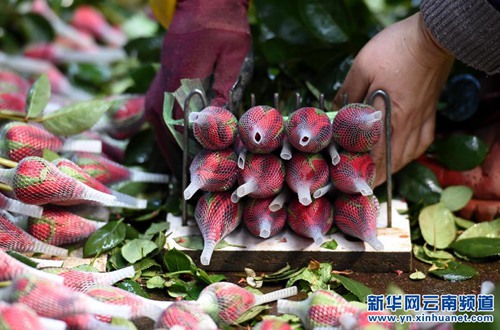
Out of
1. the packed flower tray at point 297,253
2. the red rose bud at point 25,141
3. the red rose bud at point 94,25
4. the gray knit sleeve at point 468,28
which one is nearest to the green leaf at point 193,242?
the packed flower tray at point 297,253

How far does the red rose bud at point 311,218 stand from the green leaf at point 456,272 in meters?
0.22

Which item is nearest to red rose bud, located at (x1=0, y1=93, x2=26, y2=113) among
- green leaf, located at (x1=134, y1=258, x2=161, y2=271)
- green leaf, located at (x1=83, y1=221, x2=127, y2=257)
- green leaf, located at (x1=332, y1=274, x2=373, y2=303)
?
green leaf, located at (x1=83, y1=221, x2=127, y2=257)

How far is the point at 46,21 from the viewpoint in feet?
7.78

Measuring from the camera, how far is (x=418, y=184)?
152cm

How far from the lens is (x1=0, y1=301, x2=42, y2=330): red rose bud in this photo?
938mm

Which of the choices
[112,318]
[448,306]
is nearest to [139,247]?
[112,318]

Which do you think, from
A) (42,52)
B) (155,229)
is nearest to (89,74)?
(42,52)

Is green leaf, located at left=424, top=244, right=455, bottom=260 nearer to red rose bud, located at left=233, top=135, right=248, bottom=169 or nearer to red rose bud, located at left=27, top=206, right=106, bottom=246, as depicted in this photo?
red rose bud, located at left=233, top=135, right=248, bottom=169

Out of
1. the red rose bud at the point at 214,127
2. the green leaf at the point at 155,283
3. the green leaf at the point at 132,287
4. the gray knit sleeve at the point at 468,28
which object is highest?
the gray knit sleeve at the point at 468,28

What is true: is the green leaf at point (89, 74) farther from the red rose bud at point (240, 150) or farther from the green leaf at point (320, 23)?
the red rose bud at point (240, 150)

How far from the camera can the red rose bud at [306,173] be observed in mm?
1274

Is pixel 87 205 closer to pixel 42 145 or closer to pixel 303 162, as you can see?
pixel 42 145

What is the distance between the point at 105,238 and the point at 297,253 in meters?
0.36

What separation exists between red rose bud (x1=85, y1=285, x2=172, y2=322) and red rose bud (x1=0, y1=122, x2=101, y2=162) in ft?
1.32
